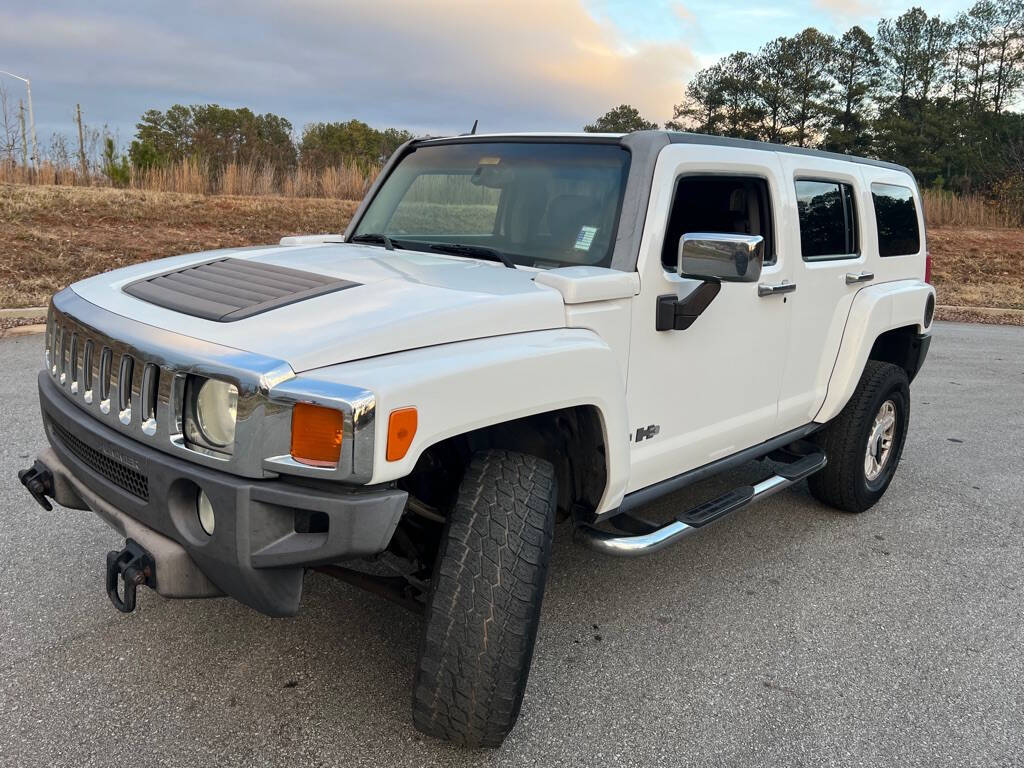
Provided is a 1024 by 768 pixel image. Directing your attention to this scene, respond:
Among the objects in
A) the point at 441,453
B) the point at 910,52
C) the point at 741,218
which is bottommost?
the point at 441,453

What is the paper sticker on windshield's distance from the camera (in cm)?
311

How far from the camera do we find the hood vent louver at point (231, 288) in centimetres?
246

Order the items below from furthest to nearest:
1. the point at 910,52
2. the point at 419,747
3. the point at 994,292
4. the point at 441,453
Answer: the point at 910,52 < the point at 994,292 < the point at 441,453 < the point at 419,747

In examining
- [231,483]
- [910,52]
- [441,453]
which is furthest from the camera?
[910,52]

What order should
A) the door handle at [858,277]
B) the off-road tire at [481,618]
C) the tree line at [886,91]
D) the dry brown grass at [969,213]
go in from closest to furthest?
the off-road tire at [481,618]
the door handle at [858,277]
the dry brown grass at [969,213]
the tree line at [886,91]

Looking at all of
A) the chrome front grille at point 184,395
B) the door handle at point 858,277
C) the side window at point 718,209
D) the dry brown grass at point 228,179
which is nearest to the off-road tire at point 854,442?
the door handle at point 858,277

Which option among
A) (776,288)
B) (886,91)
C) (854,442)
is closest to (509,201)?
(776,288)

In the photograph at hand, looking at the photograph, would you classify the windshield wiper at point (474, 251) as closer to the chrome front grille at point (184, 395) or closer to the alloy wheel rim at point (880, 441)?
the chrome front grille at point (184, 395)

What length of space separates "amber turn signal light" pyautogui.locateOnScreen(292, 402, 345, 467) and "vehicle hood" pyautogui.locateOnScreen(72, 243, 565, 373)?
129mm

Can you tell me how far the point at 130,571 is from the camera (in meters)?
2.27

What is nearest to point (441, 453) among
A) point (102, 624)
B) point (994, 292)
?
point (102, 624)

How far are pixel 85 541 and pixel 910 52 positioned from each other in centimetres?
5216

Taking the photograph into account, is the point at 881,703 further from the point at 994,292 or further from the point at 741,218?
the point at 994,292

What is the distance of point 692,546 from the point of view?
4082 millimetres
